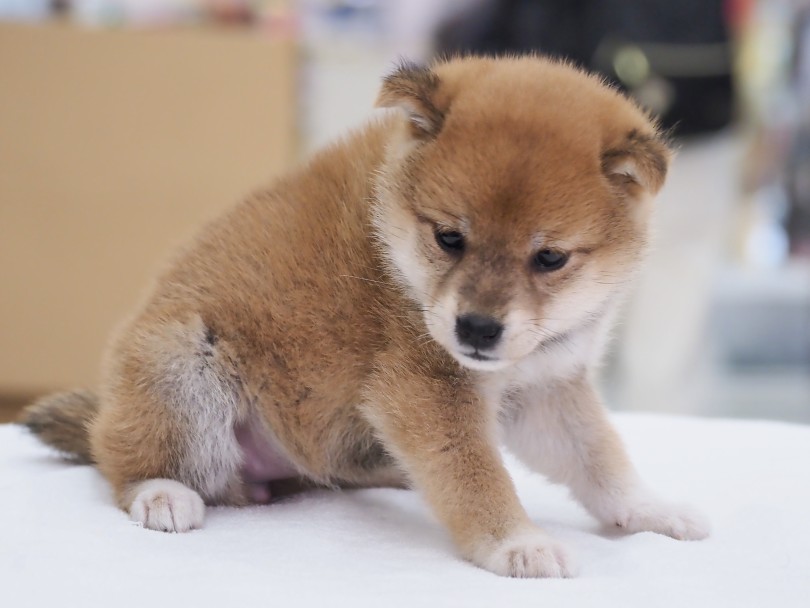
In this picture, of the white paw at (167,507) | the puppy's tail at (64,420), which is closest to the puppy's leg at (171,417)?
the white paw at (167,507)

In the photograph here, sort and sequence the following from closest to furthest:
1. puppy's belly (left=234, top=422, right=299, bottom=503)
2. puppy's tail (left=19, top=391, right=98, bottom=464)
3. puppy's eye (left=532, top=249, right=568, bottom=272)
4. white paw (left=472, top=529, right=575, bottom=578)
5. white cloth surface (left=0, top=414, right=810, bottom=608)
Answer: white cloth surface (left=0, top=414, right=810, bottom=608), white paw (left=472, top=529, right=575, bottom=578), puppy's eye (left=532, top=249, right=568, bottom=272), puppy's belly (left=234, top=422, right=299, bottom=503), puppy's tail (left=19, top=391, right=98, bottom=464)

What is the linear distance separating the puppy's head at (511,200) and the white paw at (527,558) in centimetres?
29

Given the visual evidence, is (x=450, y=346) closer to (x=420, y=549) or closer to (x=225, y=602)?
(x=420, y=549)

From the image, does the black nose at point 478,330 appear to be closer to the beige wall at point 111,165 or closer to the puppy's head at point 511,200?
the puppy's head at point 511,200

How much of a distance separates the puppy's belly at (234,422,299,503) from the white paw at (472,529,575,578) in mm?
490

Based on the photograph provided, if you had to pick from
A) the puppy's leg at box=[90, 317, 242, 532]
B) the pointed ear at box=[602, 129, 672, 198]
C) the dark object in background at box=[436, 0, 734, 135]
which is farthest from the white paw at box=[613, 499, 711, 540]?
the dark object in background at box=[436, 0, 734, 135]

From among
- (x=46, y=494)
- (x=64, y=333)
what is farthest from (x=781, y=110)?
(x=46, y=494)

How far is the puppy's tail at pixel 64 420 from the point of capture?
1.97 meters

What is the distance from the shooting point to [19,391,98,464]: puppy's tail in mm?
1975

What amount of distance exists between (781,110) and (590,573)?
14.3ft

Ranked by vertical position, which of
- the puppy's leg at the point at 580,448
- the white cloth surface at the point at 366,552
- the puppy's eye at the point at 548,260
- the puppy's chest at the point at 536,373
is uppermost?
the puppy's eye at the point at 548,260

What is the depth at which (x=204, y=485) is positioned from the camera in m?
1.77

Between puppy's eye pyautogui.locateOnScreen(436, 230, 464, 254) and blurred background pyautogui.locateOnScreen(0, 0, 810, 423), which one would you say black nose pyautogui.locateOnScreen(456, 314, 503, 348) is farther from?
blurred background pyautogui.locateOnScreen(0, 0, 810, 423)

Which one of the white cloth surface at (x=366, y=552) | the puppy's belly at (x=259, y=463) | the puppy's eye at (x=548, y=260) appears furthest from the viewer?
the puppy's belly at (x=259, y=463)
